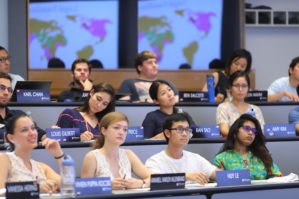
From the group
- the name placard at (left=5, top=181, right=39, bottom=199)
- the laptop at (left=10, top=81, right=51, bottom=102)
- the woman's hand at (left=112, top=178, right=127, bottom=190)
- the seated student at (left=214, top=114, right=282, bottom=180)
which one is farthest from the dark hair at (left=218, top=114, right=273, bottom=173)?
the name placard at (left=5, top=181, right=39, bottom=199)

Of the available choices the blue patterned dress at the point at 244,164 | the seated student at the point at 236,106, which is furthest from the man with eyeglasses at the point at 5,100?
the seated student at the point at 236,106

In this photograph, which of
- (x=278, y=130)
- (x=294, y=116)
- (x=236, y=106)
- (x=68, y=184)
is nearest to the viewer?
(x=68, y=184)

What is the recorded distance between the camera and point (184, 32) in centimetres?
877

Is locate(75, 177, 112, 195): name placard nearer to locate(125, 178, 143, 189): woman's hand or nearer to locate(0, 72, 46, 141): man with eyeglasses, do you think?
locate(125, 178, 143, 189): woman's hand

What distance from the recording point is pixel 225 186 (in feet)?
12.6

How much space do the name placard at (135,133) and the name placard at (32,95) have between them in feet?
3.16

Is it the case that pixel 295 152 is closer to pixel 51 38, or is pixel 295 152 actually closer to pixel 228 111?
pixel 228 111

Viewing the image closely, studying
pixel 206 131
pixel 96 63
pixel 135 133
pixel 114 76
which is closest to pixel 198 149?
pixel 206 131

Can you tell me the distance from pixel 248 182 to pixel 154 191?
639 mm

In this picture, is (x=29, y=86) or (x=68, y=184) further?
(x=29, y=86)

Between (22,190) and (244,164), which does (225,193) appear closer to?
(244,164)

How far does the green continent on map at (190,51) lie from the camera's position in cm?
875

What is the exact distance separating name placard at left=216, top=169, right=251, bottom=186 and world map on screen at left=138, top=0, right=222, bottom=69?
4.79 meters

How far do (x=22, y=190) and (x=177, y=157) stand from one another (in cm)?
133
